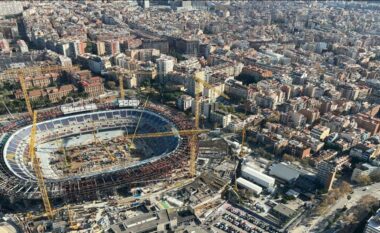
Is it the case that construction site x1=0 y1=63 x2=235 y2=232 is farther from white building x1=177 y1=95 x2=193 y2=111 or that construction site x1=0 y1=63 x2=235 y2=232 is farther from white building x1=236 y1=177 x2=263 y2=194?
white building x1=177 y1=95 x2=193 y2=111

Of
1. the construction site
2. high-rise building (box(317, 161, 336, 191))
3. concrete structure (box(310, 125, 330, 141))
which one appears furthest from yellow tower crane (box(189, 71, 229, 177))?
concrete structure (box(310, 125, 330, 141))

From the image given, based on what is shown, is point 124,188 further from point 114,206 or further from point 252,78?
point 252,78

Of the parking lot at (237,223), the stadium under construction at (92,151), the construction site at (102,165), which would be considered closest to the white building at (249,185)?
the construction site at (102,165)

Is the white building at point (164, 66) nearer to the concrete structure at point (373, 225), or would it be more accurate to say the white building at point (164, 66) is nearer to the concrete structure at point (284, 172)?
the concrete structure at point (284, 172)

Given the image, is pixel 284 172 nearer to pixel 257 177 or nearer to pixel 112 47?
pixel 257 177

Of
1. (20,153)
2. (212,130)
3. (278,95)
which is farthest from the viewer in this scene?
(278,95)

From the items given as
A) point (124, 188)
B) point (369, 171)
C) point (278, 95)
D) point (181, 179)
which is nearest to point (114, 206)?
point (124, 188)

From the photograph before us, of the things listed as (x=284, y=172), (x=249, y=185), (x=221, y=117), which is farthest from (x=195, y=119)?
(x=284, y=172)
